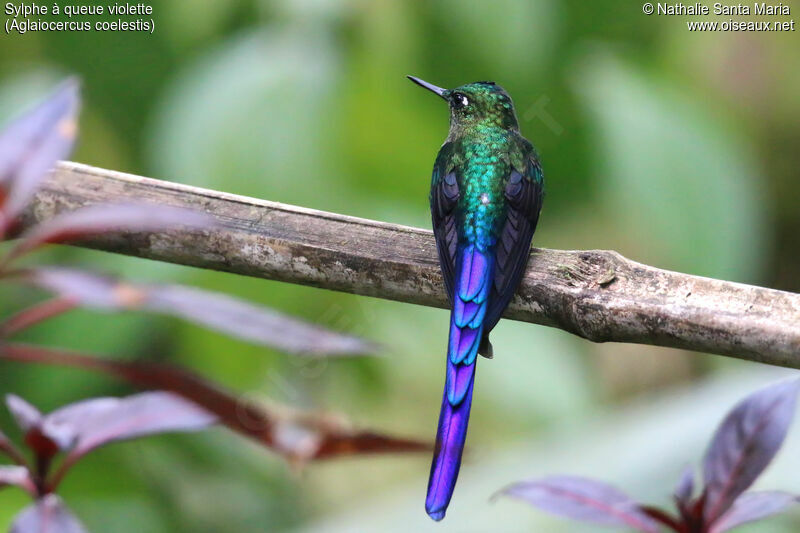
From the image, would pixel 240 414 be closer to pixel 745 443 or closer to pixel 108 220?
pixel 108 220

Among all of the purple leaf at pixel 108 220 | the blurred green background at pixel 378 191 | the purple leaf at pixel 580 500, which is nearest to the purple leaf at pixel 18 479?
the purple leaf at pixel 108 220

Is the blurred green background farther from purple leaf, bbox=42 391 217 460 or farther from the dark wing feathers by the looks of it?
purple leaf, bbox=42 391 217 460

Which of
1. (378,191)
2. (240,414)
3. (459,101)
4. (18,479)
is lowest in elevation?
(378,191)

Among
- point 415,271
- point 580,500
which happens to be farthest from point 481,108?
point 580,500

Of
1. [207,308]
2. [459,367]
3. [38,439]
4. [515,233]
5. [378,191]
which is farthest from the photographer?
[378,191]

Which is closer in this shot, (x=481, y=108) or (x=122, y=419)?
(x=122, y=419)

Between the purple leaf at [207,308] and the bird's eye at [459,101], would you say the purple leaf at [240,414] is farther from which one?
the bird's eye at [459,101]

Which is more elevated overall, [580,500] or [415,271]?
[415,271]
